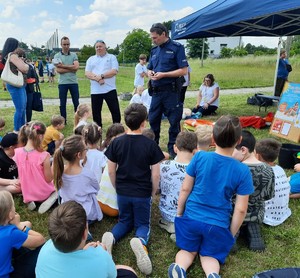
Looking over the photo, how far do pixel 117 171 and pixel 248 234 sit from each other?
1.28 metres

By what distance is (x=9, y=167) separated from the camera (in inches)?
134

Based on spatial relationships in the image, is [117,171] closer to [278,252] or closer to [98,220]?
[98,220]

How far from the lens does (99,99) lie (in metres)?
5.66

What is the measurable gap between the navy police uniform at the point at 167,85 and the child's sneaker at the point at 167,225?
188 centimetres

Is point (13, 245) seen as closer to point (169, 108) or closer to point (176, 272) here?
point (176, 272)

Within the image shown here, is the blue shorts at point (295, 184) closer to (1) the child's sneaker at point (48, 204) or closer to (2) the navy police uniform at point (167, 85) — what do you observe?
(2) the navy police uniform at point (167, 85)

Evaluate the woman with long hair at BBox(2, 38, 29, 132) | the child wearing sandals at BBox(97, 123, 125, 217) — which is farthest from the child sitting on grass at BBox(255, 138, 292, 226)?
the woman with long hair at BBox(2, 38, 29, 132)

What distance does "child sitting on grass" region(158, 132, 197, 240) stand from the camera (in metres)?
2.80

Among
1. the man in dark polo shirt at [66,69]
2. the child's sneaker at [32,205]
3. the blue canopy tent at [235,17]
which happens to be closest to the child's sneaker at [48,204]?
the child's sneaker at [32,205]

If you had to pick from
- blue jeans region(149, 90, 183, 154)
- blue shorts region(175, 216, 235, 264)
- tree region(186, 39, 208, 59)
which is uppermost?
tree region(186, 39, 208, 59)

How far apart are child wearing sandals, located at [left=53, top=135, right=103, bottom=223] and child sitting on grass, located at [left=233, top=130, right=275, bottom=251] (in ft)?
4.45

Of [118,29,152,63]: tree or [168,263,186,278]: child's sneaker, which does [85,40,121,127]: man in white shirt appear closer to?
[168,263,186,278]: child's sneaker

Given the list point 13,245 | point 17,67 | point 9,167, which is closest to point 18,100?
point 17,67

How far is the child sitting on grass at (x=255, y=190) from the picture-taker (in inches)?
99.1
